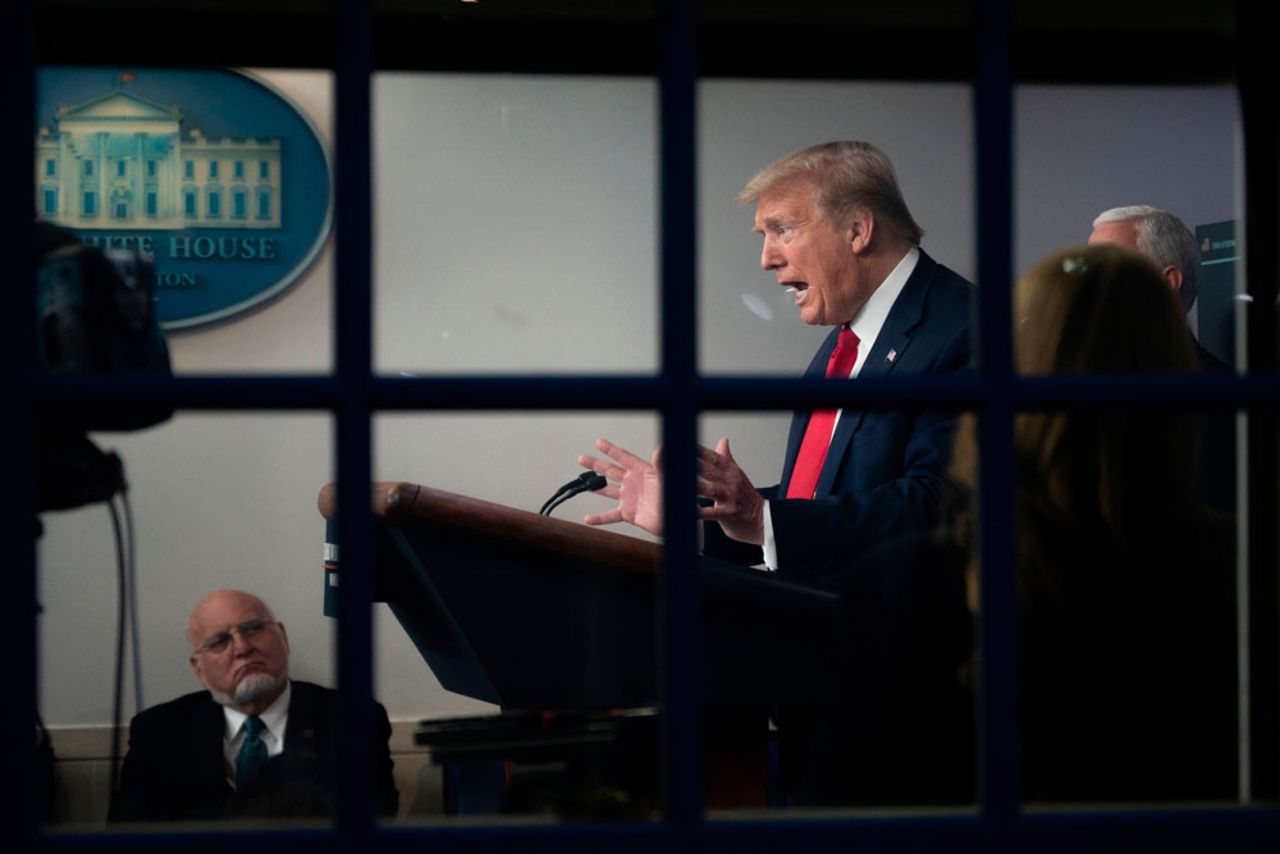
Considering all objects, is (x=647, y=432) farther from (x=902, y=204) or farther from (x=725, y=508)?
(x=725, y=508)

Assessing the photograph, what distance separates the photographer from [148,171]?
3395 millimetres

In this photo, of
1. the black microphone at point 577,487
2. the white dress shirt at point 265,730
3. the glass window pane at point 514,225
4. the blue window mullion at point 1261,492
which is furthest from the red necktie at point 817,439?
the blue window mullion at point 1261,492

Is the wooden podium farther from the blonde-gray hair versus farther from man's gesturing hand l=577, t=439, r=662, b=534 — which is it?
the blonde-gray hair

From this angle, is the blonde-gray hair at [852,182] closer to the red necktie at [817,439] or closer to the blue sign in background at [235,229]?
the red necktie at [817,439]

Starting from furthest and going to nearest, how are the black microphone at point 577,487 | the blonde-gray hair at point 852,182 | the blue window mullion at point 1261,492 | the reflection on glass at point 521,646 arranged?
1. the black microphone at point 577,487
2. the blonde-gray hair at point 852,182
3. the reflection on glass at point 521,646
4. the blue window mullion at point 1261,492

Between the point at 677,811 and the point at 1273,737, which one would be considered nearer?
the point at 677,811

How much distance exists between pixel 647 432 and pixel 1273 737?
2249mm

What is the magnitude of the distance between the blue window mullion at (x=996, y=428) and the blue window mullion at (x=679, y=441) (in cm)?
20

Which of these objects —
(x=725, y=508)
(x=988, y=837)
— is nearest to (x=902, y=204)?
(x=725, y=508)

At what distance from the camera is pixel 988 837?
40.4 inches

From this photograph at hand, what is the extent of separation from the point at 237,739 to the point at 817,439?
1092mm

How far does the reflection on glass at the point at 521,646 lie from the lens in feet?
4.91

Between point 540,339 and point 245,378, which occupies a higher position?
point 540,339

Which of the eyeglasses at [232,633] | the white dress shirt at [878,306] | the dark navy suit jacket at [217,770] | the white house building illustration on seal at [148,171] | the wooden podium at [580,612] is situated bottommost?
the dark navy suit jacket at [217,770]
